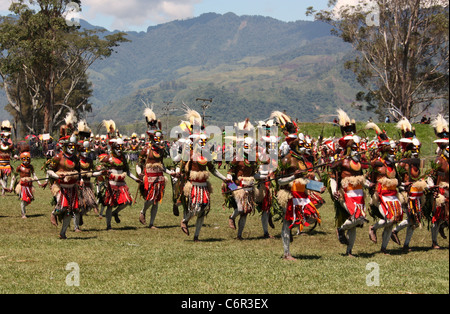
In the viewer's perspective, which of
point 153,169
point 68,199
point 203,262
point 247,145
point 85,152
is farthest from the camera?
point 153,169

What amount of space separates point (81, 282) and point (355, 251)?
5734 mm

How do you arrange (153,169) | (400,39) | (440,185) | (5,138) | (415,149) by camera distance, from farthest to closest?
(400,39) < (5,138) < (153,169) < (415,149) < (440,185)

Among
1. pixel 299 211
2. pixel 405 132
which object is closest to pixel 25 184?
pixel 299 211

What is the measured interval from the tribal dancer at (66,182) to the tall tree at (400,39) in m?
36.2

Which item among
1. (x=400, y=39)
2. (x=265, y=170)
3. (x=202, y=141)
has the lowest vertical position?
(x=265, y=170)

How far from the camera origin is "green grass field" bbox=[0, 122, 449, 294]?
25.9 ft

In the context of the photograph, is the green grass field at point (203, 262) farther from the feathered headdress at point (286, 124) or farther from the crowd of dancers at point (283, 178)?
the feathered headdress at point (286, 124)

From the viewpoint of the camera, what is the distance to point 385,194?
438 inches

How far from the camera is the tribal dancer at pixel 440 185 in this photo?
409 inches

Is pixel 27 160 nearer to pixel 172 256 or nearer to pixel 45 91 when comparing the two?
pixel 172 256

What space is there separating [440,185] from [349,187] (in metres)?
1.98

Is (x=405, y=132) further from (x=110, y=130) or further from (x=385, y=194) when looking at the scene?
(x=110, y=130)
